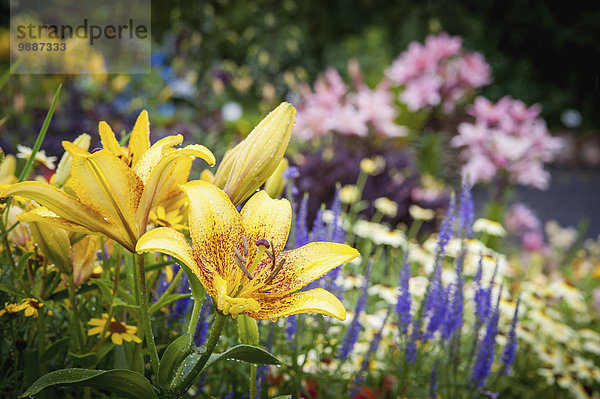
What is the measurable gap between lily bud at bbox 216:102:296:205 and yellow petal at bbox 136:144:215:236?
58 mm

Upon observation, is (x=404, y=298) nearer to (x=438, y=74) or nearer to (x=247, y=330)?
(x=247, y=330)

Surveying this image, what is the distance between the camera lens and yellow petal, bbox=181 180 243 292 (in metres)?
0.50

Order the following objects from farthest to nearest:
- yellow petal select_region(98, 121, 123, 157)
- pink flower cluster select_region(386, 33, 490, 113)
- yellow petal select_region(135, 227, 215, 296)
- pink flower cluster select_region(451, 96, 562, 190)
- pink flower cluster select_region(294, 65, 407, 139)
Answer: pink flower cluster select_region(386, 33, 490, 113) → pink flower cluster select_region(294, 65, 407, 139) → pink flower cluster select_region(451, 96, 562, 190) → yellow petal select_region(98, 121, 123, 157) → yellow petal select_region(135, 227, 215, 296)

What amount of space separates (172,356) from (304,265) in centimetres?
15

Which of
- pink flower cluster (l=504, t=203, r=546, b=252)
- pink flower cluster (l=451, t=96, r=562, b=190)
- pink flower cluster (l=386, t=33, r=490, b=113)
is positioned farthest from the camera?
pink flower cluster (l=504, t=203, r=546, b=252)

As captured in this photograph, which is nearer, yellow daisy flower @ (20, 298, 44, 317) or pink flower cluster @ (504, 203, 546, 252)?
yellow daisy flower @ (20, 298, 44, 317)

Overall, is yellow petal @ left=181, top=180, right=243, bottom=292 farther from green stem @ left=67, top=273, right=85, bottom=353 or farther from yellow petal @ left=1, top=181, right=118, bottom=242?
green stem @ left=67, top=273, right=85, bottom=353

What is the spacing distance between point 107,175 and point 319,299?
0.75 feet

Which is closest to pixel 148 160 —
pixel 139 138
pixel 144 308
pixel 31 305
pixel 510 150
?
pixel 139 138

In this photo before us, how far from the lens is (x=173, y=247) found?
452mm

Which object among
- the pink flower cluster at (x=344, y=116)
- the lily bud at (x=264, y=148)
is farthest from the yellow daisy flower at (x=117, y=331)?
the pink flower cluster at (x=344, y=116)

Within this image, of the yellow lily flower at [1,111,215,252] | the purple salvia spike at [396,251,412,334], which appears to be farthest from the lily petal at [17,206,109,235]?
the purple salvia spike at [396,251,412,334]

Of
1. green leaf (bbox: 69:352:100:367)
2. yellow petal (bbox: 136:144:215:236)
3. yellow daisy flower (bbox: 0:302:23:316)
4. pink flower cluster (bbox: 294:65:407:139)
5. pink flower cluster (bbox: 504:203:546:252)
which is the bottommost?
green leaf (bbox: 69:352:100:367)

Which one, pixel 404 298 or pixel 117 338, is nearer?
pixel 117 338
